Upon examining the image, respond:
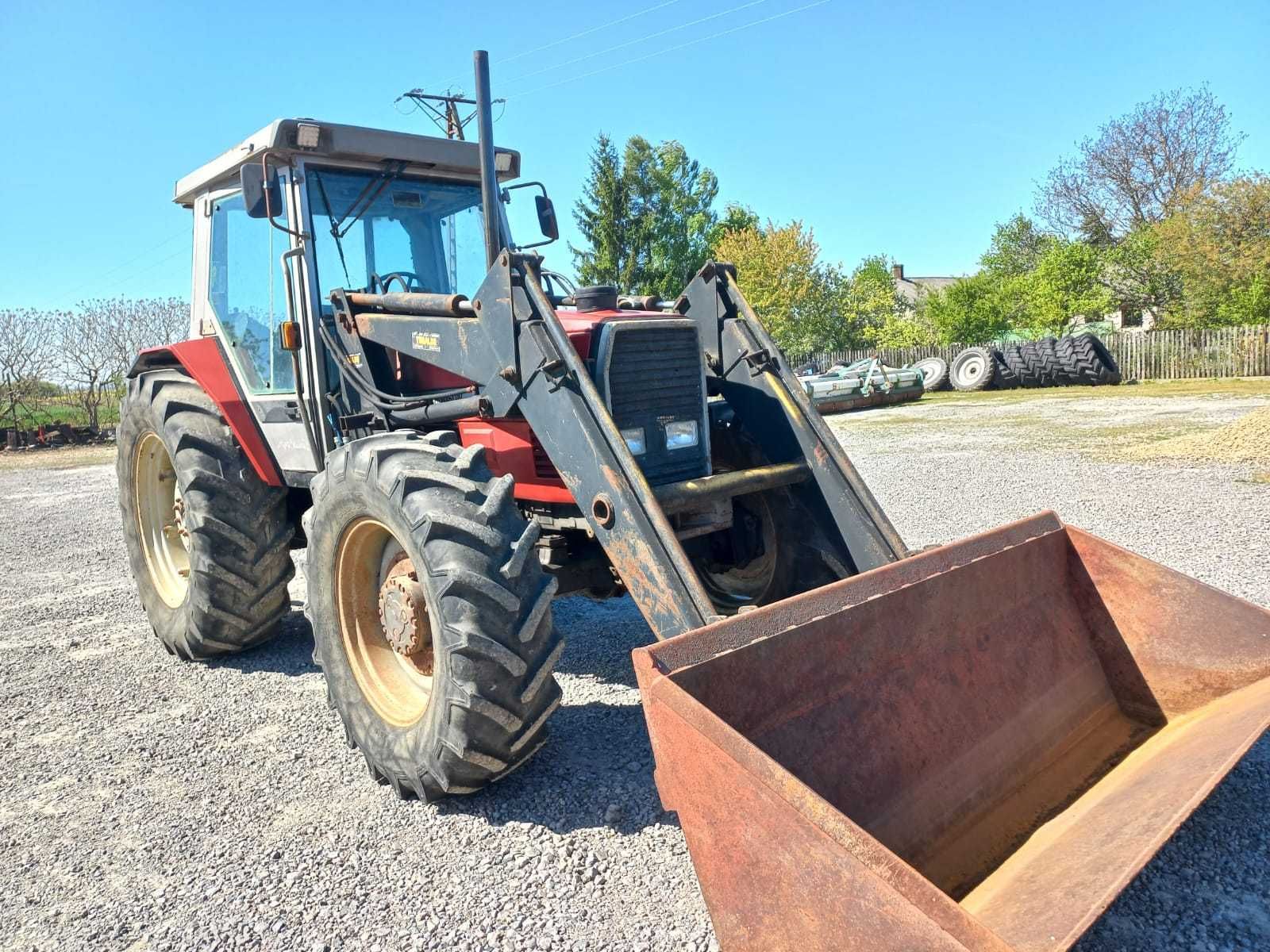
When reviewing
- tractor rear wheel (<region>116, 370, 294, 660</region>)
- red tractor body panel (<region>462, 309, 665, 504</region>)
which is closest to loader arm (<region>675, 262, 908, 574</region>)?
red tractor body panel (<region>462, 309, 665, 504</region>)

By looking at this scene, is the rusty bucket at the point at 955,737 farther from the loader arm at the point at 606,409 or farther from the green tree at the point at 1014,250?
the green tree at the point at 1014,250

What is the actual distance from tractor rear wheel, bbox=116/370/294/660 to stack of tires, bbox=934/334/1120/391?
2252 centimetres

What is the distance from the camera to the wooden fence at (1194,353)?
24.9 meters

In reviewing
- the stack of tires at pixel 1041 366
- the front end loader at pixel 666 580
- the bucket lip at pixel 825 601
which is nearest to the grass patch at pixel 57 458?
the front end loader at pixel 666 580

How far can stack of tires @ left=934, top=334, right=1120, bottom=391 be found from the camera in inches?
915

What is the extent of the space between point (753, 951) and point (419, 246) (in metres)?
3.88

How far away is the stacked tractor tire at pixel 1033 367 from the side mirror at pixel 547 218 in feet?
70.5

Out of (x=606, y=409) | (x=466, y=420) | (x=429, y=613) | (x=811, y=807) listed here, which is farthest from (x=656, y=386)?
(x=811, y=807)

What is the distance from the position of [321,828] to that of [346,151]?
2965 mm

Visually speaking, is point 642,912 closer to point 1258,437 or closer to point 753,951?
point 753,951

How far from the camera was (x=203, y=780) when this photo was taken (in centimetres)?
362

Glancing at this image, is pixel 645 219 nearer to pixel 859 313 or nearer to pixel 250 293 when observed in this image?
pixel 859 313

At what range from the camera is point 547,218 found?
505cm

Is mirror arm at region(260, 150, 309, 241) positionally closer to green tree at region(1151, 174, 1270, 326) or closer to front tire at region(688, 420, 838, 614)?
front tire at region(688, 420, 838, 614)
